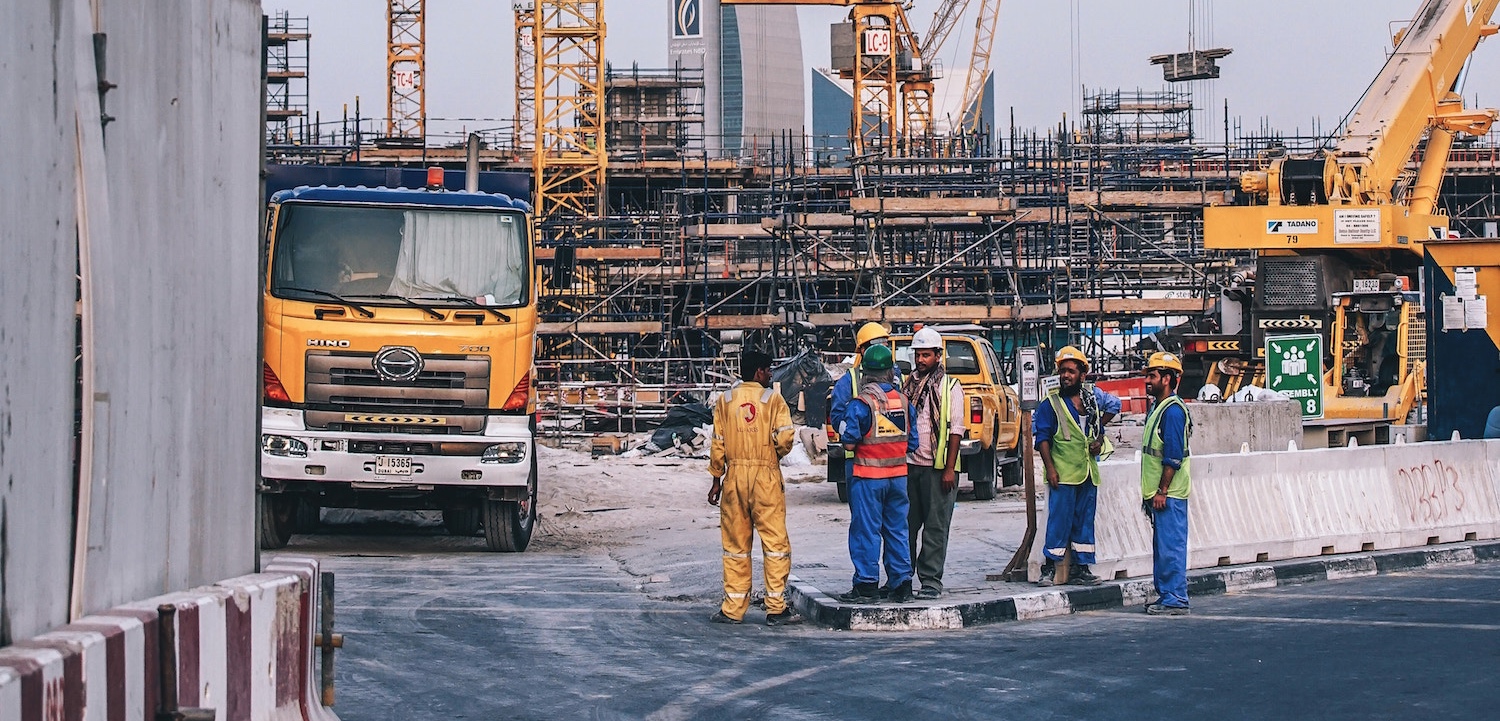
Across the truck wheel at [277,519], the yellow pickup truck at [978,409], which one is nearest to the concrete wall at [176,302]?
the truck wheel at [277,519]

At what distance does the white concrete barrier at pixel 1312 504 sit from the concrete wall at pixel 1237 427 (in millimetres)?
2240

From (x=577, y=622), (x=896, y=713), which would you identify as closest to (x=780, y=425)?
(x=577, y=622)

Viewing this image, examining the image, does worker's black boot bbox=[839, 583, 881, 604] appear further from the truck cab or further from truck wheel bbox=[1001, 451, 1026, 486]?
truck wheel bbox=[1001, 451, 1026, 486]

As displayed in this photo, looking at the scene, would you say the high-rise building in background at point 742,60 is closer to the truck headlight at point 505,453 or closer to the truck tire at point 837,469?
the truck tire at point 837,469

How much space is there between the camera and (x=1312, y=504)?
14391mm

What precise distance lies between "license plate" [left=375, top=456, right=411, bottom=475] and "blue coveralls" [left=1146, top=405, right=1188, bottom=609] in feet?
21.0

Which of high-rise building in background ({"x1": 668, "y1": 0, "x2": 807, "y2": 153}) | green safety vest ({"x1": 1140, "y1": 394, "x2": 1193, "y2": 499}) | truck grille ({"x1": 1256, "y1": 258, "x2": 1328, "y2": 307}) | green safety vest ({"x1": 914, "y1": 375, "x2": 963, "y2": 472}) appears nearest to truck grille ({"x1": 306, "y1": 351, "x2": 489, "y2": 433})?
green safety vest ({"x1": 914, "y1": 375, "x2": 963, "y2": 472})

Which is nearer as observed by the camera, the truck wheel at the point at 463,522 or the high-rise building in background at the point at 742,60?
the truck wheel at the point at 463,522

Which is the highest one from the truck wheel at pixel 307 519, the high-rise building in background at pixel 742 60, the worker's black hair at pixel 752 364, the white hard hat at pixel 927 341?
the high-rise building in background at pixel 742 60

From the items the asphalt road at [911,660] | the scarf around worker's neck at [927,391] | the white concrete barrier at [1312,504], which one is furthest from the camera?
A: the white concrete barrier at [1312,504]

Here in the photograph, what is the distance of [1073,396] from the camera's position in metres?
11.8

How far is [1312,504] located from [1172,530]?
355 centimetres

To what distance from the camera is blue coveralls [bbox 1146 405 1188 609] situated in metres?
11.3

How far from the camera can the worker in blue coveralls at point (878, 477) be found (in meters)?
11.1
